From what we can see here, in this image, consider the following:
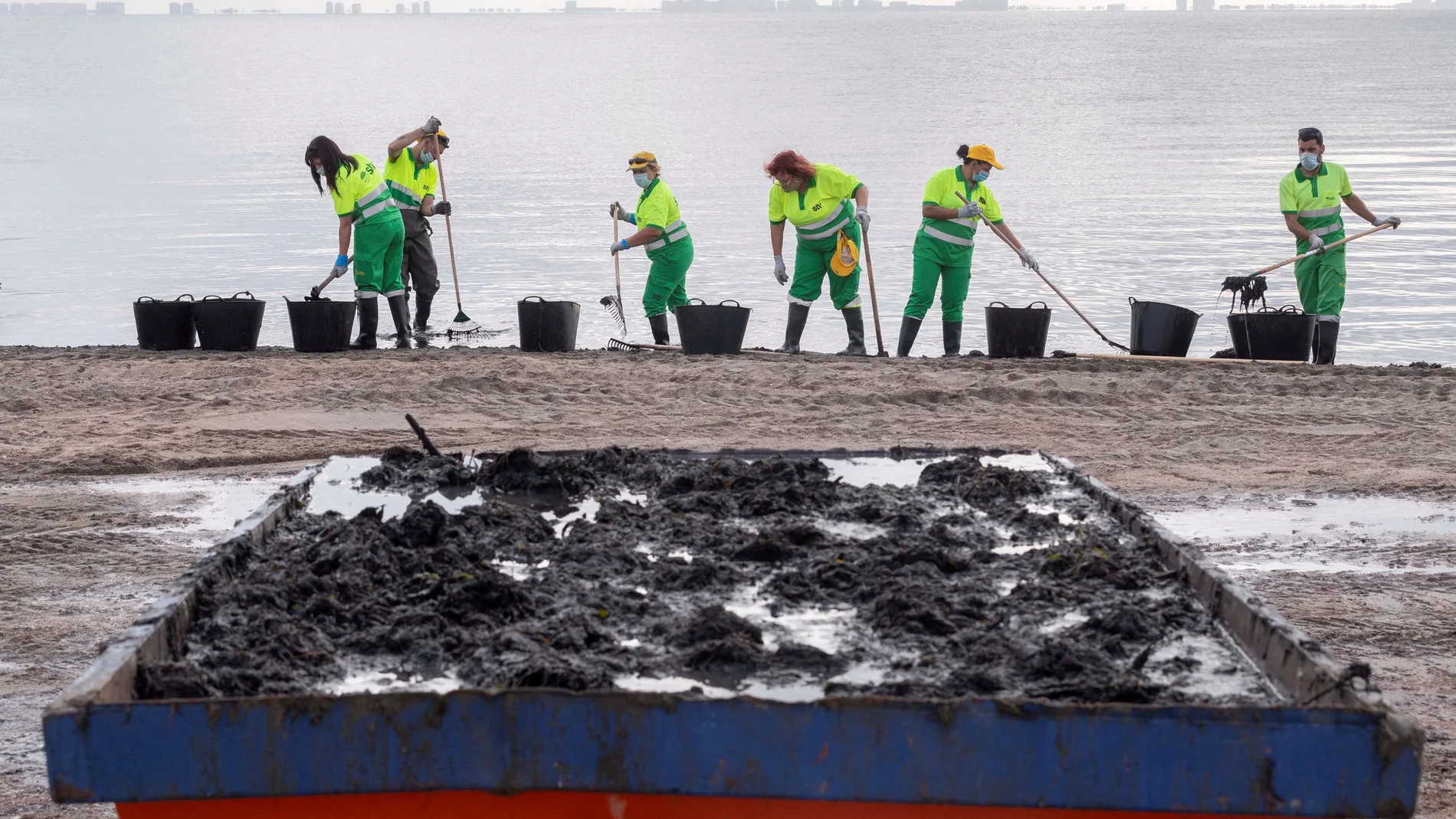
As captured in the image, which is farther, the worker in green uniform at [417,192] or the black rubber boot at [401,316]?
the worker in green uniform at [417,192]

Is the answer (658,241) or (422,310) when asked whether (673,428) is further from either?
(422,310)

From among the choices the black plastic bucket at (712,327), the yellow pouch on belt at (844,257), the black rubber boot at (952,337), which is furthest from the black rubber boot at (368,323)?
the black rubber boot at (952,337)

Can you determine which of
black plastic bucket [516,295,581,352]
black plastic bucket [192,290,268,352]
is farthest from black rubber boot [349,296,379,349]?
black plastic bucket [516,295,581,352]

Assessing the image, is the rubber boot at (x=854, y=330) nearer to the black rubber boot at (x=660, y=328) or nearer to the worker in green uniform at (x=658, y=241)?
the worker in green uniform at (x=658, y=241)

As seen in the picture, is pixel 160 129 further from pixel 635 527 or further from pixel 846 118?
pixel 635 527

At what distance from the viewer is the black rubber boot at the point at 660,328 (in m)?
12.4

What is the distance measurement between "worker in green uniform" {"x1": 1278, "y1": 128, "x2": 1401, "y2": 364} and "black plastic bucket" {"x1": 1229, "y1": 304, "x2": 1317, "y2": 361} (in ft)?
1.10

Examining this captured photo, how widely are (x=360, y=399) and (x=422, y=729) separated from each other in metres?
7.24

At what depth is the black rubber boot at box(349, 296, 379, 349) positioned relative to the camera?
38.7 ft

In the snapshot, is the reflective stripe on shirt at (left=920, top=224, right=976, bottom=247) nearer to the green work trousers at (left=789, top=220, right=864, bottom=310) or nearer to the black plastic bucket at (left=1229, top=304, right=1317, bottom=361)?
the green work trousers at (left=789, top=220, right=864, bottom=310)

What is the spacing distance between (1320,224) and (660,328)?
5.52 metres

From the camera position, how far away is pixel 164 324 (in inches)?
439

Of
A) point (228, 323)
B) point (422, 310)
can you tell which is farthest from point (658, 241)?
point (228, 323)

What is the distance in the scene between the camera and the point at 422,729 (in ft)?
8.10
